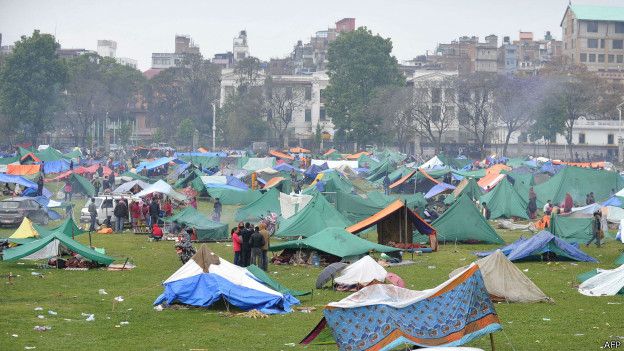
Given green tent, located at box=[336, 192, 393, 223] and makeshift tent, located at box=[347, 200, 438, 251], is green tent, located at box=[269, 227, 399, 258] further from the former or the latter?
green tent, located at box=[336, 192, 393, 223]

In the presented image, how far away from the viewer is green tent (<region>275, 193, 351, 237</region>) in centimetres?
3406

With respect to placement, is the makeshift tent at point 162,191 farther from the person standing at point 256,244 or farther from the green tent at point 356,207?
the person standing at point 256,244

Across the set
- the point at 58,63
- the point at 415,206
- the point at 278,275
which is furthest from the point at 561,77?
the point at 278,275

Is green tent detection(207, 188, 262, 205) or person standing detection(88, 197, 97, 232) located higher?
person standing detection(88, 197, 97, 232)

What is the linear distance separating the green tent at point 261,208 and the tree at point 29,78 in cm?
6262

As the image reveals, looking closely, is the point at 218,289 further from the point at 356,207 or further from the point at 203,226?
the point at 356,207

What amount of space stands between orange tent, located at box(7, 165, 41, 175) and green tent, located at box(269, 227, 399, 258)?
32.2m

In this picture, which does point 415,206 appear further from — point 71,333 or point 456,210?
point 71,333

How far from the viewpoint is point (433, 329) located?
16047 millimetres

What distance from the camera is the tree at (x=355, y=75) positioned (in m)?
105

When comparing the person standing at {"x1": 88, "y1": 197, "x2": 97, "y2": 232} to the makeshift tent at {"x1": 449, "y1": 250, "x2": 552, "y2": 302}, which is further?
the person standing at {"x1": 88, "y1": 197, "x2": 97, "y2": 232}

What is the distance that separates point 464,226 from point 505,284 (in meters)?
12.7

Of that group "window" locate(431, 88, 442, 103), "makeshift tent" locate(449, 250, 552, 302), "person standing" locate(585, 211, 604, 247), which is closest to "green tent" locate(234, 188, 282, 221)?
"person standing" locate(585, 211, 604, 247)

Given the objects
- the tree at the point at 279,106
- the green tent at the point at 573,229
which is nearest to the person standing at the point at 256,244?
the green tent at the point at 573,229
